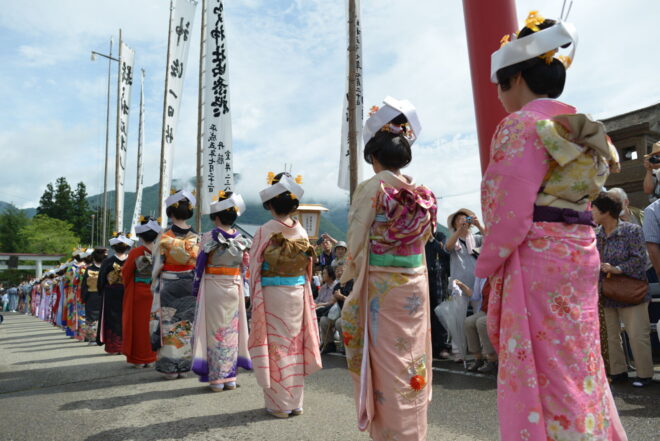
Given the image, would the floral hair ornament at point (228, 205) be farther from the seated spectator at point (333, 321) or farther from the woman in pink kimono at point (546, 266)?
the woman in pink kimono at point (546, 266)

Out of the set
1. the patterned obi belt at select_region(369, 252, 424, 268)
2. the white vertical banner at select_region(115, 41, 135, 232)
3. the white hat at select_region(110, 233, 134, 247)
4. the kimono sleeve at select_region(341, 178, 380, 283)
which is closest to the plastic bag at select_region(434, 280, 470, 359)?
the patterned obi belt at select_region(369, 252, 424, 268)

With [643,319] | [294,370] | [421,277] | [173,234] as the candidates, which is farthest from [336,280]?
Answer: [421,277]

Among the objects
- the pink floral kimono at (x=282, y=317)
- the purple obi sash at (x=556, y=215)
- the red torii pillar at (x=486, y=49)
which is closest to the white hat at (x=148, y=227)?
the pink floral kimono at (x=282, y=317)

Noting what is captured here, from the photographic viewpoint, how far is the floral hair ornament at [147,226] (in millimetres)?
7801

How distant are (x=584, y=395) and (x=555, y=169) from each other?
3.17 feet

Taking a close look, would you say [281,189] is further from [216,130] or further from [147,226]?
[216,130]

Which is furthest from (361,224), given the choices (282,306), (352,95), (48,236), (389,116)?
(48,236)

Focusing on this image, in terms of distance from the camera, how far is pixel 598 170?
222cm

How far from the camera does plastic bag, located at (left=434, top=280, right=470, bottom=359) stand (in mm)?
6613

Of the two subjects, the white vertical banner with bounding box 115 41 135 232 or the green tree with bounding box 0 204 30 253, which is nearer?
the white vertical banner with bounding box 115 41 135 232

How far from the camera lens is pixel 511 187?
2123 mm

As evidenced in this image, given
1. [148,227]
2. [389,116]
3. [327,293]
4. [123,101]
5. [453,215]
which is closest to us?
[389,116]

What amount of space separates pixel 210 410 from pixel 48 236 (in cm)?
6811

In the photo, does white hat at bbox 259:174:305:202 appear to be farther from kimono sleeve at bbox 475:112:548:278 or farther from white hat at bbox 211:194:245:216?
kimono sleeve at bbox 475:112:548:278
